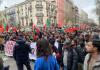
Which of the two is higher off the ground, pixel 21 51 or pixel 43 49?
pixel 43 49

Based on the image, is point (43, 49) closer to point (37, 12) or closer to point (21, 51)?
point (21, 51)

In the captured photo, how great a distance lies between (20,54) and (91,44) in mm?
5617

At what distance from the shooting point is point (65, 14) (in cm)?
13025

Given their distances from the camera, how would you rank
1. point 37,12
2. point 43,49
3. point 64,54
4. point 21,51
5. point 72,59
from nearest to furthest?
point 43,49 → point 72,59 → point 64,54 → point 21,51 → point 37,12

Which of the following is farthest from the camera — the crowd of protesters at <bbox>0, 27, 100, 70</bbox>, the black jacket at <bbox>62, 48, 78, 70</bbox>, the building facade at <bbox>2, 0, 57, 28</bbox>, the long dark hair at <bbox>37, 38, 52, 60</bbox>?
the building facade at <bbox>2, 0, 57, 28</bbox>

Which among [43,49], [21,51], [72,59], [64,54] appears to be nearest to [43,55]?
[43,49]

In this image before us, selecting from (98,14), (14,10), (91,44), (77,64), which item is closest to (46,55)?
(91,44)

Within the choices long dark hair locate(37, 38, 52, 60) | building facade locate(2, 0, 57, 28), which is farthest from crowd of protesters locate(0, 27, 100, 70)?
building facade locate(2, 0, 57, 28)

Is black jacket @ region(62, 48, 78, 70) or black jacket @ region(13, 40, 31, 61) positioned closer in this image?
black jacket @ region(62, 48, 78, 70)

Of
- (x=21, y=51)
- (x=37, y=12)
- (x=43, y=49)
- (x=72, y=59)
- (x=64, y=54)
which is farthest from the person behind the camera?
(x=37, y=12)

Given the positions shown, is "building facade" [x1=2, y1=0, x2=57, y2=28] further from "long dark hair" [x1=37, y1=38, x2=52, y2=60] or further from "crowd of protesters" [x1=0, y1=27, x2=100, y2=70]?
"long dark hair" [x1=37, y1=38, x2=52, y2=60]

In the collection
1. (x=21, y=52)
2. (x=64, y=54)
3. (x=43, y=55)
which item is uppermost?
(x=43, y=55)

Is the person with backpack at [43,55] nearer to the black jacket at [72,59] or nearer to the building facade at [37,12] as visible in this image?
the black jacket at [72,59]

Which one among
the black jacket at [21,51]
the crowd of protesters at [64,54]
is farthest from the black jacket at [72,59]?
the black jacket at [21,51]
